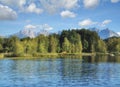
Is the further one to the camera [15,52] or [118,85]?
[15,52]

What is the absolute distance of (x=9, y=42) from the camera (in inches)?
7638

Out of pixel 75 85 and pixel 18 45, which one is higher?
pixel 18 45

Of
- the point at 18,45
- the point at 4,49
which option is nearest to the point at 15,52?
the point at 18,45

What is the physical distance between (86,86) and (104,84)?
390 cm

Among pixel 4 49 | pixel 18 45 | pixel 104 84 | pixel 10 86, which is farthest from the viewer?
pixel 4 49

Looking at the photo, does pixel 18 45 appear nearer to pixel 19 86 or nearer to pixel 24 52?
pixel 24 52

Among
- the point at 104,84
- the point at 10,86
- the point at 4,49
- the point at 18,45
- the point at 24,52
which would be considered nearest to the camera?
the point at 10,86

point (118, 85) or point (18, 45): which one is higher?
point (18, 45)

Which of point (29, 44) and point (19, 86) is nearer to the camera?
point (19, 86)

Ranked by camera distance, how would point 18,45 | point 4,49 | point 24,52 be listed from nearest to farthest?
1. point 18,45
2. point 24,52
3. point 4,49

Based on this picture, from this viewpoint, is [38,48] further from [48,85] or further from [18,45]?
[48,85]

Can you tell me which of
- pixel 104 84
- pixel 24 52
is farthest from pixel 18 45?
pixel 104 84

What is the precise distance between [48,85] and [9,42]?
14970 cm

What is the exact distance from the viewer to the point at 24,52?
16675cm
